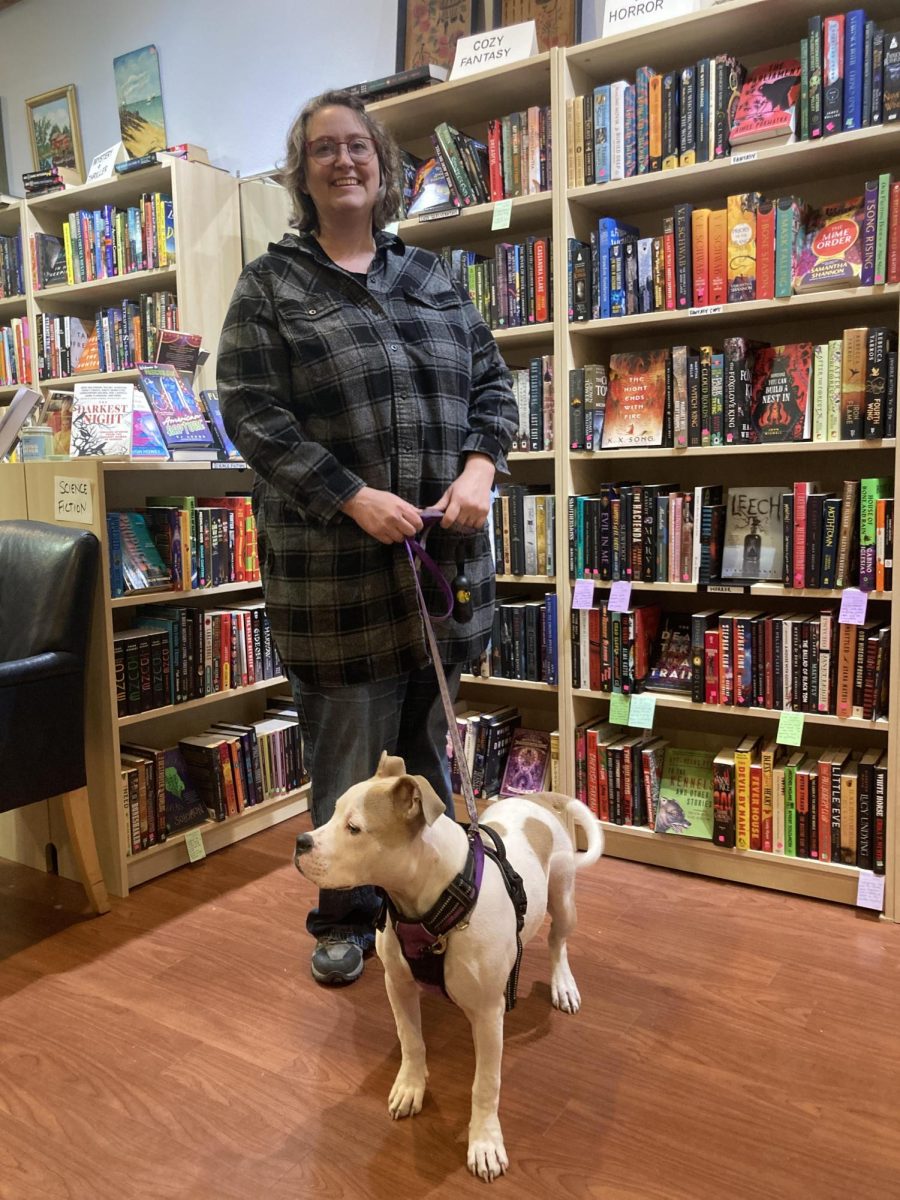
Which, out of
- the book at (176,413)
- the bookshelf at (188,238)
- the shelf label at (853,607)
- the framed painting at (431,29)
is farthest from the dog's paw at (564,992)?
the framed painting at (431,29)

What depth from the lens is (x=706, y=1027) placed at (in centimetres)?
167

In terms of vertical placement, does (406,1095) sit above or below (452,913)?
below

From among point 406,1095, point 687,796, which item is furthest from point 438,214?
point 406,1095

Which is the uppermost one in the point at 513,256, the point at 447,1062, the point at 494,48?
the point at 494,48

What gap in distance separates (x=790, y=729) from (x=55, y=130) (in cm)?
372

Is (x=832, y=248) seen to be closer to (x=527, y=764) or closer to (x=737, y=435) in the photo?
(x=737, y=435)

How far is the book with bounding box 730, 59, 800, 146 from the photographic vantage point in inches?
80.4

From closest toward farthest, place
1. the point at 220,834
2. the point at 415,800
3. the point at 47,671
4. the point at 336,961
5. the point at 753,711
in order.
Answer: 1. the point at 415,800
2. the point at 336,961
3. the point at 47,671
4. the point at 753,711
5. the point at 220,834

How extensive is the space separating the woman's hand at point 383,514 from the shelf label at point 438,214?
1261 mm

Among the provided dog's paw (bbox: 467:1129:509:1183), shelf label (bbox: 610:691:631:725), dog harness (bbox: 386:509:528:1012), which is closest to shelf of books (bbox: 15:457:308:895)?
shelf label (bbox: 610:691:631:725)

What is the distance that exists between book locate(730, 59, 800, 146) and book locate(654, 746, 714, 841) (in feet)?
4.87

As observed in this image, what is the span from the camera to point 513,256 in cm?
245

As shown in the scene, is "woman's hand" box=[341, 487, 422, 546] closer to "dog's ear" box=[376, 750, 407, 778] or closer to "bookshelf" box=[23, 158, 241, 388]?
"dog's ear" box=[376, 750, 407, 778]

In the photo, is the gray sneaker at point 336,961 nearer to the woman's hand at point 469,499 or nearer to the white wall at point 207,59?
the woman's hand at point 469,499
